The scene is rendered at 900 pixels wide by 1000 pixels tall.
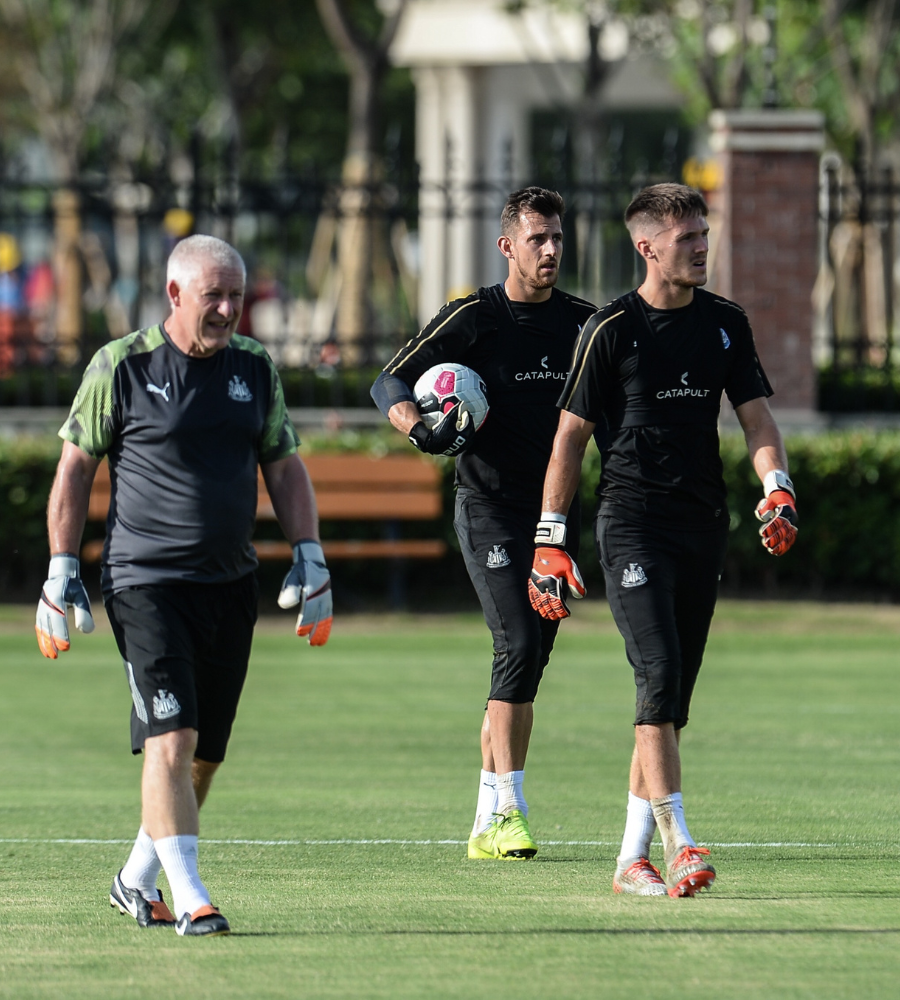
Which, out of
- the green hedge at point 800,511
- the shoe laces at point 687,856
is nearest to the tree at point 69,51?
the green hedge at point 800,511

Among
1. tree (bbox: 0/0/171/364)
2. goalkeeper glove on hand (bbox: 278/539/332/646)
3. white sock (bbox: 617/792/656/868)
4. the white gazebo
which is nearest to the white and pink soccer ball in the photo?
goalkeeper glove on hand (bbox: 278/539/332/646)

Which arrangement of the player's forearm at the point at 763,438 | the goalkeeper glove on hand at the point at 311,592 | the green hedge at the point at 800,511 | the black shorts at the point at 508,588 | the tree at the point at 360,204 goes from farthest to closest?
the tree at the point at 360,204 < the green hedge at the point at 800,511 < the black shorts at the point at 508,588 < the player's forearm at the point at 763,438 < the goalkeeper glove on hand at the point at 311,592

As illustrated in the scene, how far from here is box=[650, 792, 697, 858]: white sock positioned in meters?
5.88

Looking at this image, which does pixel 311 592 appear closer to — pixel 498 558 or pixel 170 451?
pixel 170 451

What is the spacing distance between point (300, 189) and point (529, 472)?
10770 mm

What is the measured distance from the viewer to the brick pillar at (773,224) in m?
16.7

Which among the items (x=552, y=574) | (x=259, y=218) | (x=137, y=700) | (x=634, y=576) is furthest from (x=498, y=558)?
(x=259, y=218)

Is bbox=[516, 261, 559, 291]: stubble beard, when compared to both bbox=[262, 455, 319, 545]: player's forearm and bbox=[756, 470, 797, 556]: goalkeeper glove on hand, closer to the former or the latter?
bbox=[756, 470, 797, 556]: goalkeeper glove on hand

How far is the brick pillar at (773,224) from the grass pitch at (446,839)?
3802 millimetres

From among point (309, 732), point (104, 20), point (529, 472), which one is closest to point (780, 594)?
point (309, 732)

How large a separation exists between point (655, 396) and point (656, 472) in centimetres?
25

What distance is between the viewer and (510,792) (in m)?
6.89

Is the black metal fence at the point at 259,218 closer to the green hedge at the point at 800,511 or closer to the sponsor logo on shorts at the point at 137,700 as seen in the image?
the green hedge at the point at 800,511

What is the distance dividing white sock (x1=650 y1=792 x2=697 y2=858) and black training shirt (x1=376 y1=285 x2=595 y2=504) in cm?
155
